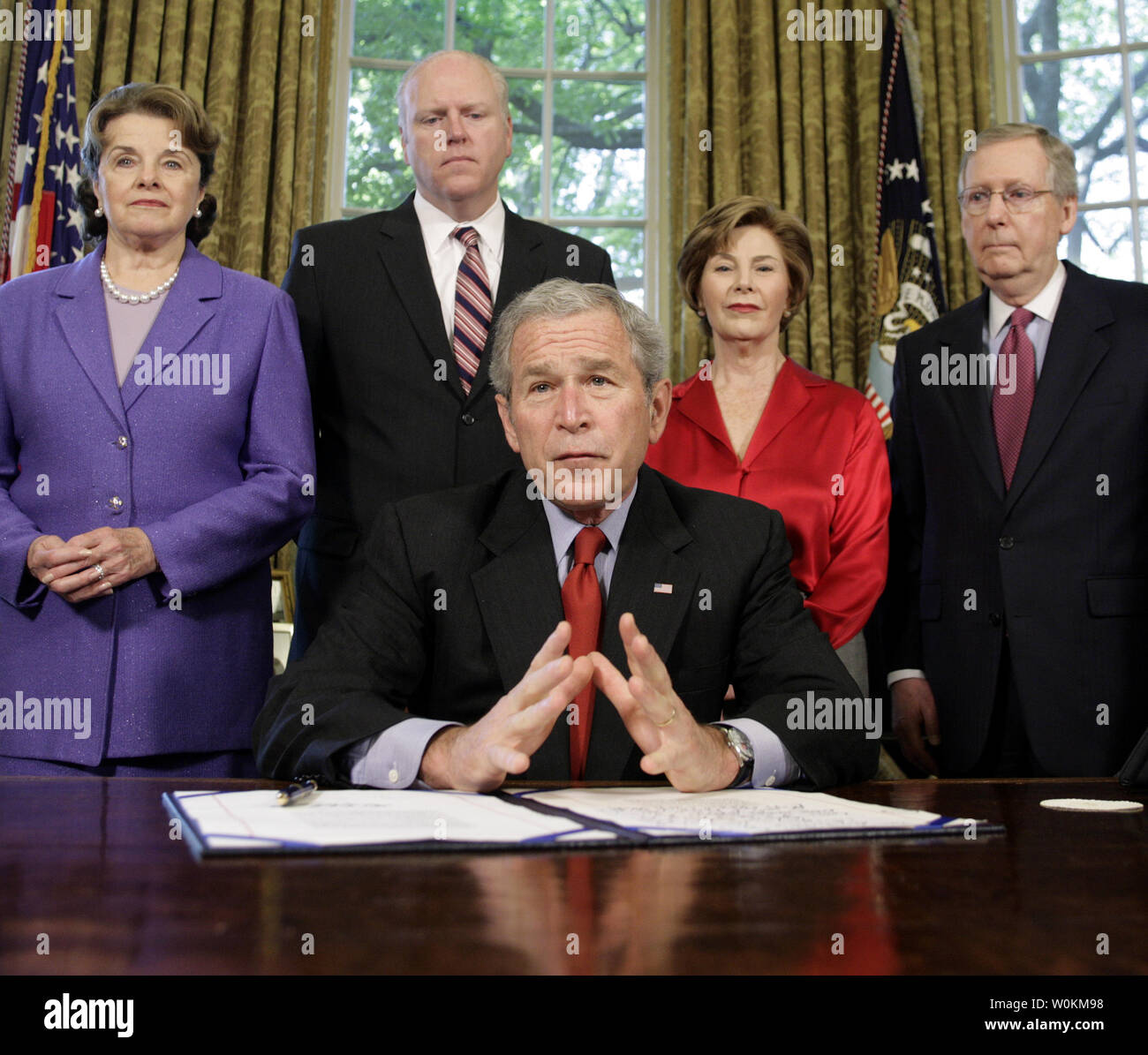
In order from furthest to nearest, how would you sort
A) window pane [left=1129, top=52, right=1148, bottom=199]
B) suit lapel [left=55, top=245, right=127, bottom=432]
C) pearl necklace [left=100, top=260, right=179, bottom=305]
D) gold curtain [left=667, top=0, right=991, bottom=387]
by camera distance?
1. window pane [left=1129, top=52, right=1148, bottom=199]
2. gold curtain [left=667, top=0, right=991, bottom=387]
3. pearl necklace [left=100, top=260, right=179, bottom=305]
4. suit lapel [left=55, top=245, right=127, bottom=432]

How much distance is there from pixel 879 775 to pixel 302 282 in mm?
3310

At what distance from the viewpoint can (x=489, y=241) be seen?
2.77 metres

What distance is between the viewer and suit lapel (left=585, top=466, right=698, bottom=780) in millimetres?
1770

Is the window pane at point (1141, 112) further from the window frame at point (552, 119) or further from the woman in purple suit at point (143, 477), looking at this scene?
the woman in purple suit at point (143, 477)

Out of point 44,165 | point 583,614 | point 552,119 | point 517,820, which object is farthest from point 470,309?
point 552,119

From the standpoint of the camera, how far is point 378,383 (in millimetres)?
2580

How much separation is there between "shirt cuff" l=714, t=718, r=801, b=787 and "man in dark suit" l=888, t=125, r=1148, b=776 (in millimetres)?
1158

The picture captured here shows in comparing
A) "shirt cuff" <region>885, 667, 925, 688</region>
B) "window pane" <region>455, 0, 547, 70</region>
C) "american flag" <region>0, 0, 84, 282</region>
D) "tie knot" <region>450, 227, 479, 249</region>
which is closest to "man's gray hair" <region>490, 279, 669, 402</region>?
"tie knot" <region>450, 227, 479, 249</region>

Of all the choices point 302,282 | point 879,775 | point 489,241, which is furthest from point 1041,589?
point 879,775

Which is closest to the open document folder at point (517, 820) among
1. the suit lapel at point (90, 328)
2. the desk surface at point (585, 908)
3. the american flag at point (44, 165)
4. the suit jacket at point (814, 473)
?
the desk surface at point (585, 908)

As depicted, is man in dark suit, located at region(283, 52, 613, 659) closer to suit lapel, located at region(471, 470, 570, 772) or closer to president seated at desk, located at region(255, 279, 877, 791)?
president seated at desk, located at region(255, 279, 877, 791)

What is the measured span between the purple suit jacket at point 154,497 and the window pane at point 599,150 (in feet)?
13.4

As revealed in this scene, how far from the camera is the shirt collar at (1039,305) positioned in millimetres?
2795

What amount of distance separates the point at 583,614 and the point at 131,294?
1.19 metres
